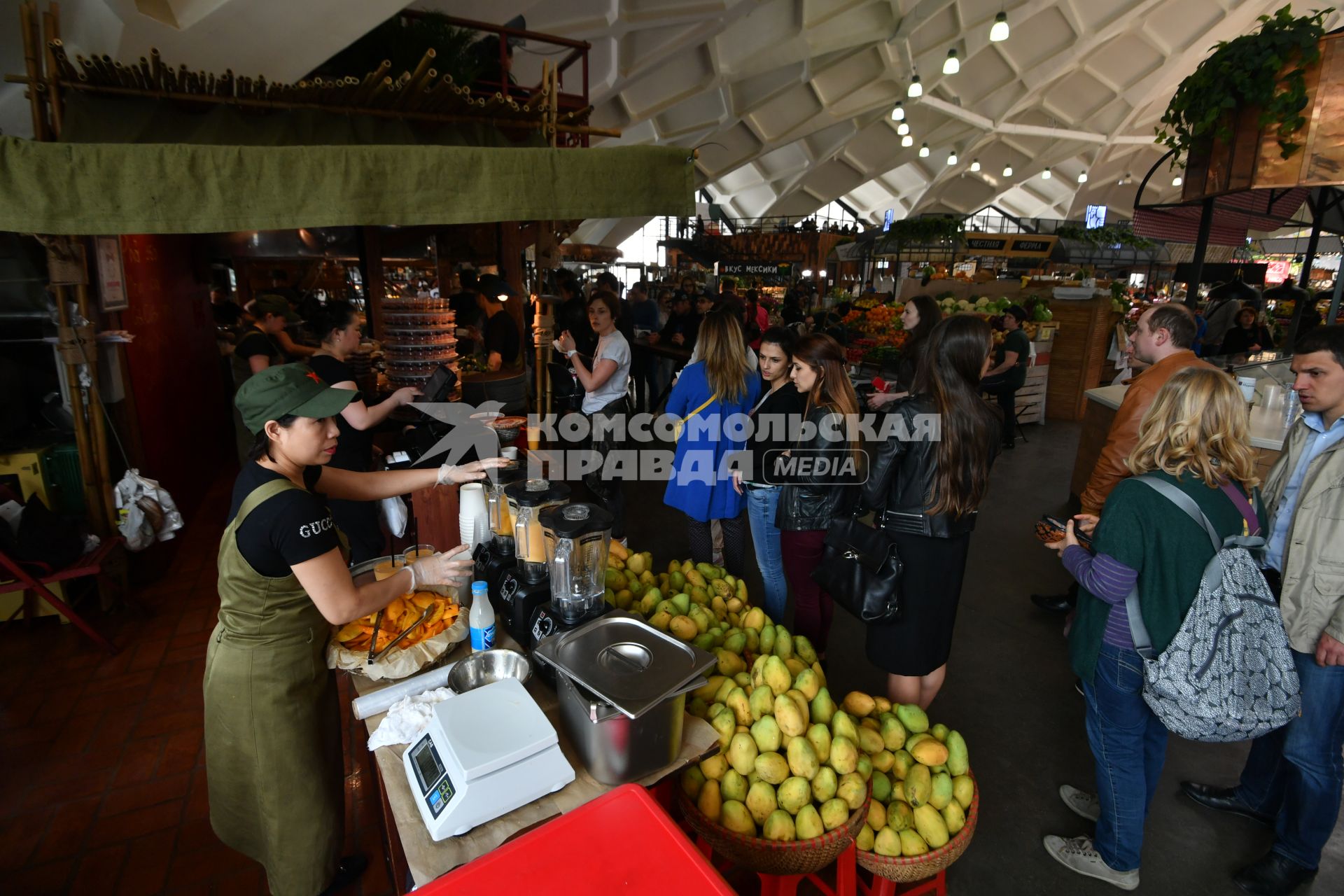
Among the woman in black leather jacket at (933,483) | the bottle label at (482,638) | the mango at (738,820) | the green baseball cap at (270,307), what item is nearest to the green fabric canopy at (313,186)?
the woman in black leather jacket at (933,483)

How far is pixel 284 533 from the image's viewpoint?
170 cm

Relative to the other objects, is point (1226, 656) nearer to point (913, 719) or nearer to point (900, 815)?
point (913, 719)

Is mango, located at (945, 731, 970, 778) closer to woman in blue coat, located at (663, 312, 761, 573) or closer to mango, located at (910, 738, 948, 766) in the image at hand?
mango, located at (910, 738, 948, 766)

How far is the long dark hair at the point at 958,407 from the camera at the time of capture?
2.46m

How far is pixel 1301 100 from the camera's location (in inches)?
139

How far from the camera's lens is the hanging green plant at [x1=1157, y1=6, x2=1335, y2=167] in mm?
3521

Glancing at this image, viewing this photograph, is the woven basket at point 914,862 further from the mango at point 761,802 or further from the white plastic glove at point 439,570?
the white plastic glove at point 439,570

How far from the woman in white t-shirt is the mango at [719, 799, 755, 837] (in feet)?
9.35

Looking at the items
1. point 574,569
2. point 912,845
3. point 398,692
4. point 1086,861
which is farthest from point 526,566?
point 1086,861

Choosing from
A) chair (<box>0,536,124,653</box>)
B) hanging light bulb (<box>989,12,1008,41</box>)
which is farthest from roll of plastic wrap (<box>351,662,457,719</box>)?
hanging light bulb (<box>989,12,1008,41</box>)

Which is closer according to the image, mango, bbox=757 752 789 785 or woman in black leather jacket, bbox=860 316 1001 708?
mango, bbox=757 752 789 785

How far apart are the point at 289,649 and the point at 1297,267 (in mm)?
37285

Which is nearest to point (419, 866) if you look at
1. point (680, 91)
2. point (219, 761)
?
point (219, 761)

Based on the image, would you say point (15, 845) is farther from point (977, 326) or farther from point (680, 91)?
point (680, 91)
